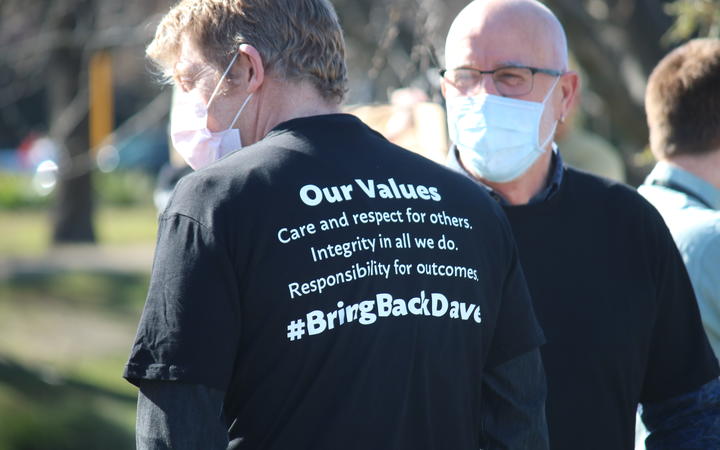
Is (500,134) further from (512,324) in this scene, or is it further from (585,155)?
(585,155)

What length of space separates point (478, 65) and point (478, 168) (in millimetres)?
289

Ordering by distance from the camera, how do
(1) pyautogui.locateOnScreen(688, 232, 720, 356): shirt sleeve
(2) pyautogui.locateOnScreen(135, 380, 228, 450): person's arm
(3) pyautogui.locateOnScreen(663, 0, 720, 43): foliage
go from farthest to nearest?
(3) pyautogui.locateOnScreen(663, 0, 720, 43): foliage → (1) pyautogui.locateOnScreen(688, 232, 720, 356): shirt sleeve → (2) pyautogui.locateOnScreen(135, 380, 228, 450): person's arm

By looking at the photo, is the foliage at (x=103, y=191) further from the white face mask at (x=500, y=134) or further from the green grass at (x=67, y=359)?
the white face mask at (x=500, y=134)

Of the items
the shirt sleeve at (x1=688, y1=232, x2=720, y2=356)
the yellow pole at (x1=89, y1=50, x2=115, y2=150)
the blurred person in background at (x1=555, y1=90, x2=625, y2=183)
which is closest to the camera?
the shirt sleeve at (x1=688, y1=232, x2=720, y2=356)

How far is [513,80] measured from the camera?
271cm

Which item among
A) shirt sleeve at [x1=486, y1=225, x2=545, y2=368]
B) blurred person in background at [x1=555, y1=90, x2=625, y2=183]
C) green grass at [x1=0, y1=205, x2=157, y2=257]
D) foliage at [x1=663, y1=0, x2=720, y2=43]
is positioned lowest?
shirt sleeve at [x1=486, y1=225, x2=545, y2=368]

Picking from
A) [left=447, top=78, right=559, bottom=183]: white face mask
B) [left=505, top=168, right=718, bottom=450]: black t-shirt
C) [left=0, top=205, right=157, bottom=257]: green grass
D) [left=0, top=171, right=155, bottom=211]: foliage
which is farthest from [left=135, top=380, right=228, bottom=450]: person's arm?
[left=0, top=171, right=155, bottom=211]: foliage

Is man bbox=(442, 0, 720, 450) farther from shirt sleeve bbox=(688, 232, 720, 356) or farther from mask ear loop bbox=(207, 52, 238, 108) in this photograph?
mask ear loop bbox=(207, 52, 238, 108)

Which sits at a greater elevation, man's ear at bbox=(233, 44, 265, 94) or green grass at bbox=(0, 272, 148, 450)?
man's ear at bbox=(233, 44, 265, 94)

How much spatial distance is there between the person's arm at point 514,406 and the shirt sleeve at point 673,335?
1.75ft

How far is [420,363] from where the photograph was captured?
1819 mm

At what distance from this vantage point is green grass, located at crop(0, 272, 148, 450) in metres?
6.06

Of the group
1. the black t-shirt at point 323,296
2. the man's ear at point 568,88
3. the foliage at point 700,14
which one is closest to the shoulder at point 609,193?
the man's ear at point 568,88

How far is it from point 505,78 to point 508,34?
125 mm
